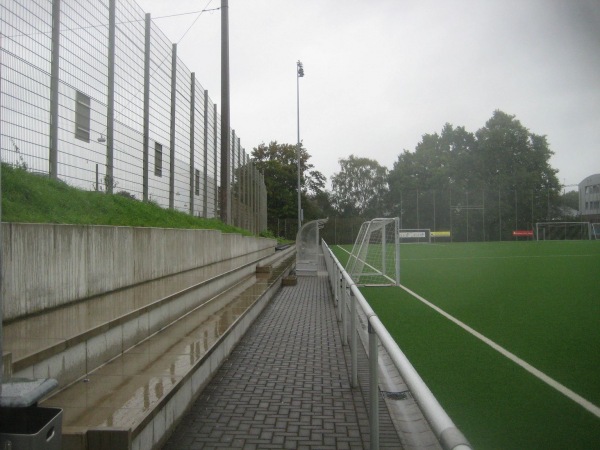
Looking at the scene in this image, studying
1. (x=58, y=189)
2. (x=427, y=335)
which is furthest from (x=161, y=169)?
(x=427, y=335)

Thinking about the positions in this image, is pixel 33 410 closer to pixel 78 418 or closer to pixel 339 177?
pixel 78 418

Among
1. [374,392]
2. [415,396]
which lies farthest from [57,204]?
[415,396]

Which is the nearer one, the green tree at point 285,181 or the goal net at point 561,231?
the goal net at point 561,231

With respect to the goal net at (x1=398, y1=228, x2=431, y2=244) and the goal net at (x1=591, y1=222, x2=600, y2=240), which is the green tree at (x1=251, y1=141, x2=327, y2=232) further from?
the goal net at (x1=591, y1=222, x2=600, y2=240)

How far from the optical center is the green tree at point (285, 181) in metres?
64.4

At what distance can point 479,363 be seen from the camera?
21.5 feet

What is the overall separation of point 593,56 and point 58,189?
5.56 metres

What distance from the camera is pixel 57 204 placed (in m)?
6.37

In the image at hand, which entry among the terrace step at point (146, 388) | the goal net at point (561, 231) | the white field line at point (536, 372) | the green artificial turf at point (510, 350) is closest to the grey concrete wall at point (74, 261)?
the terrace step at point (146, 388)

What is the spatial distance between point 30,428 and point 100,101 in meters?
6.58

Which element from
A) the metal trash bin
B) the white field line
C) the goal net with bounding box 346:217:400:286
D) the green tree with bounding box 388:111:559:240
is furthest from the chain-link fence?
the green tree with bounding box 388:111:559:240

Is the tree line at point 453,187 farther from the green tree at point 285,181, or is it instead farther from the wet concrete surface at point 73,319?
the wet concrete surface at point 73,319

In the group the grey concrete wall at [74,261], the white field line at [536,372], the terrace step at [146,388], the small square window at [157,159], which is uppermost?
the small square window at [157,159]

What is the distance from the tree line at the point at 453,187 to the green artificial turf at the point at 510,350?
136ft
